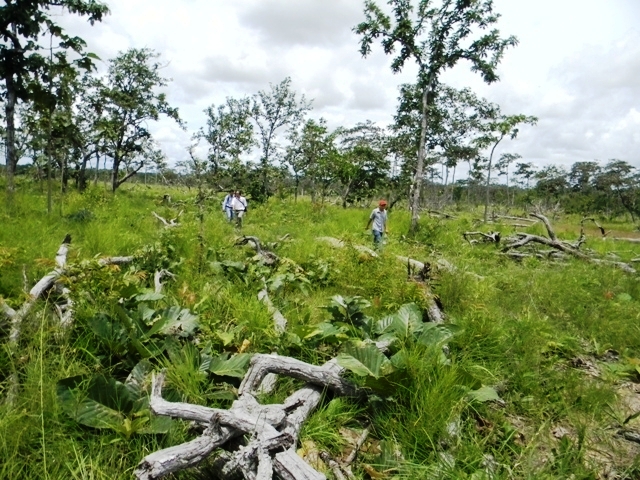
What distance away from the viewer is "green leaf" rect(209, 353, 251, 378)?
95.3 inches

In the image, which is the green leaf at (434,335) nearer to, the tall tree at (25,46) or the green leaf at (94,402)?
the green leaf at (94,402)

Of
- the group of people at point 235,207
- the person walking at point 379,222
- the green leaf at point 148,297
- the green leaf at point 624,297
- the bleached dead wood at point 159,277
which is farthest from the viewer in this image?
the group of people at point 235,207

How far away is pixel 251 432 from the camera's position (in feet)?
5.70

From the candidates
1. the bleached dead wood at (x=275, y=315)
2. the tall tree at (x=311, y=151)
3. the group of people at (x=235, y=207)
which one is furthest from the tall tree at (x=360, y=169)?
the bleached dead wood at (x=275, y=315)

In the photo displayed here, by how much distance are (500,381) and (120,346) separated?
103 inches

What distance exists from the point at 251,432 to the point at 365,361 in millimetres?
889

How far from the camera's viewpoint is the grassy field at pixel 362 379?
1957mm

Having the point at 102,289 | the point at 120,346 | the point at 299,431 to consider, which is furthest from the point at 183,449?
the point at 102,289

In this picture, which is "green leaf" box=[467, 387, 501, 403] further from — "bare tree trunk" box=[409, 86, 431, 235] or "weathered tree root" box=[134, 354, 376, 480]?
"bare tree trunk" box=[409, 86, 431, 235]

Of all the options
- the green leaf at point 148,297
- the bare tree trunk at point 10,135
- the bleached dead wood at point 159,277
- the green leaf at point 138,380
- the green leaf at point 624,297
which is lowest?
the green leaf at point 624,297

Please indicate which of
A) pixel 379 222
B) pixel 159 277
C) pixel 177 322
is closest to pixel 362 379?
pixel 177 322

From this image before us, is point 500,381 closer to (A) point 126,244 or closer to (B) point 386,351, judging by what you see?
(B) point 386,351

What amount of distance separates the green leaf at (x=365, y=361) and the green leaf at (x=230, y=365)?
60 cm

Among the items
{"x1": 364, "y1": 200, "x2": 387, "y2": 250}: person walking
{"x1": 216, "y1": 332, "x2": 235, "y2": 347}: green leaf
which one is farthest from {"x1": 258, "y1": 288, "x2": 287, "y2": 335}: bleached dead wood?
{"x1": 364, "y1": 200, "x2": 387, "y2": 250}: person walking
